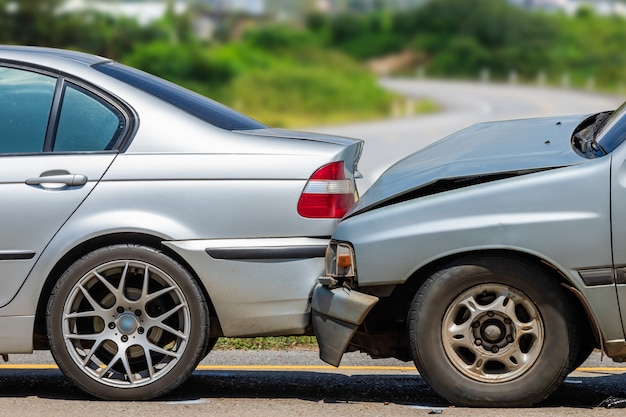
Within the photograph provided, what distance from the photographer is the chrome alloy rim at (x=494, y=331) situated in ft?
17.9

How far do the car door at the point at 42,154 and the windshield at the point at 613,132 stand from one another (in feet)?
7.18

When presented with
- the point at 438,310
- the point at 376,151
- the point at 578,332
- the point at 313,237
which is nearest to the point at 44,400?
the point at 313,237

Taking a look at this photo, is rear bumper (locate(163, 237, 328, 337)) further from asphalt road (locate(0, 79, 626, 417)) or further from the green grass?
the green grass

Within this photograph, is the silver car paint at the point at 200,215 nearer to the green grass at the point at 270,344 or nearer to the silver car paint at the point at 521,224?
the silver car paint at the point at 521,224

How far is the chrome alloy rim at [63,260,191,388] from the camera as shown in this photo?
5777 mm

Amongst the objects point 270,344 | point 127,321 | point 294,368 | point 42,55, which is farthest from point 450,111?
point 127,321

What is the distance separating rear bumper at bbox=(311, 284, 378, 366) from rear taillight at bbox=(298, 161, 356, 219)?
0.34 m

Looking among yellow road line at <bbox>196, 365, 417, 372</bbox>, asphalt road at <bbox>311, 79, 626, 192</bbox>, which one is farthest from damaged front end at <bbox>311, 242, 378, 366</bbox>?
asphalt road at <bbox>311, 79, 626, 192</bbox>

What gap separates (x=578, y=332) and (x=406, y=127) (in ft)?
109

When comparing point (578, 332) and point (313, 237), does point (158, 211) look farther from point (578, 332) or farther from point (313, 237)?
point (578, 332)

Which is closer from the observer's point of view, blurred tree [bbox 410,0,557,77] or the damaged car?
the damaged car

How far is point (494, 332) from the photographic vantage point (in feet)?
17.9

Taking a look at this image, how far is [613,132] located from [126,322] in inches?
92.6

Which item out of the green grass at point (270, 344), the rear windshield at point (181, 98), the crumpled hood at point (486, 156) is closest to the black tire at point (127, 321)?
the rear windshield at point (181, 98)
